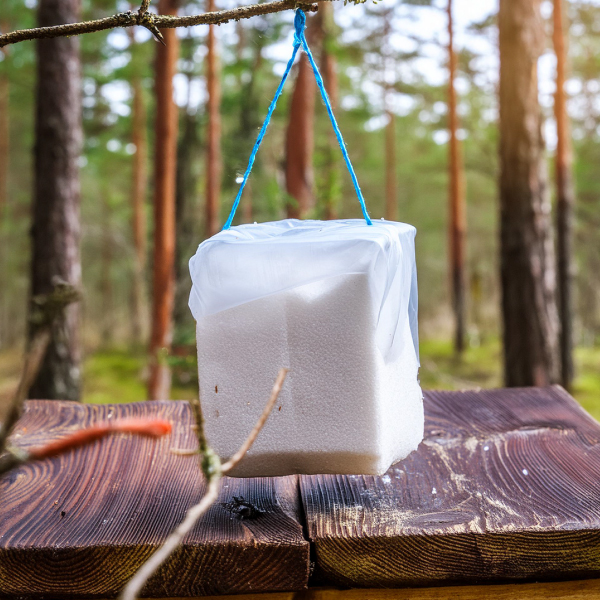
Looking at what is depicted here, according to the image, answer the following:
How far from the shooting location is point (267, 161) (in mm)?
13141

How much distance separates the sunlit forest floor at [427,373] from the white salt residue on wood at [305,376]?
25.6ft

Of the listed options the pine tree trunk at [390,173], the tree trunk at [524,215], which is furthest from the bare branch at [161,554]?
the pine tree trunk at [390,173]

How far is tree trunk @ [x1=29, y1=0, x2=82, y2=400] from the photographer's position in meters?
4.76

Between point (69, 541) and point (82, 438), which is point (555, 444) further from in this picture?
point (82, 438)

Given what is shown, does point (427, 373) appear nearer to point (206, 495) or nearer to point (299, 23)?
point (299, 23)

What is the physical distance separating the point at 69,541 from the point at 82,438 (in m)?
0.84

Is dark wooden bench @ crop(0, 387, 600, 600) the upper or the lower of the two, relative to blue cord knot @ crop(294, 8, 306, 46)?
lower

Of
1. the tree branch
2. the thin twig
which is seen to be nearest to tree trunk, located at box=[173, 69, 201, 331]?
the tree branch

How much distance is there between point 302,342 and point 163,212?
697cm

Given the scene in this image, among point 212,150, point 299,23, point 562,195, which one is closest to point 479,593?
point 299,23

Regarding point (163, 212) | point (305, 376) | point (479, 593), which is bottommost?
point (479, 593)

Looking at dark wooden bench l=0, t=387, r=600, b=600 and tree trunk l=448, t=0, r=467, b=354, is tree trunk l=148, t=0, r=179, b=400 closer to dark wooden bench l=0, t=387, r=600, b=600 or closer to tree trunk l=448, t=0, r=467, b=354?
tree trunk l=448, t=0, r=467, b=354

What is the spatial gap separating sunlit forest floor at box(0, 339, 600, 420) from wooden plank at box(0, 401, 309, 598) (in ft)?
24.4

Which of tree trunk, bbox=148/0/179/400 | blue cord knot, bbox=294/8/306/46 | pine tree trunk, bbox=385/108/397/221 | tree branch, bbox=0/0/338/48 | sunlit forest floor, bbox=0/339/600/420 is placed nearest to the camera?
tree branch, bbox=0/0/338/48
